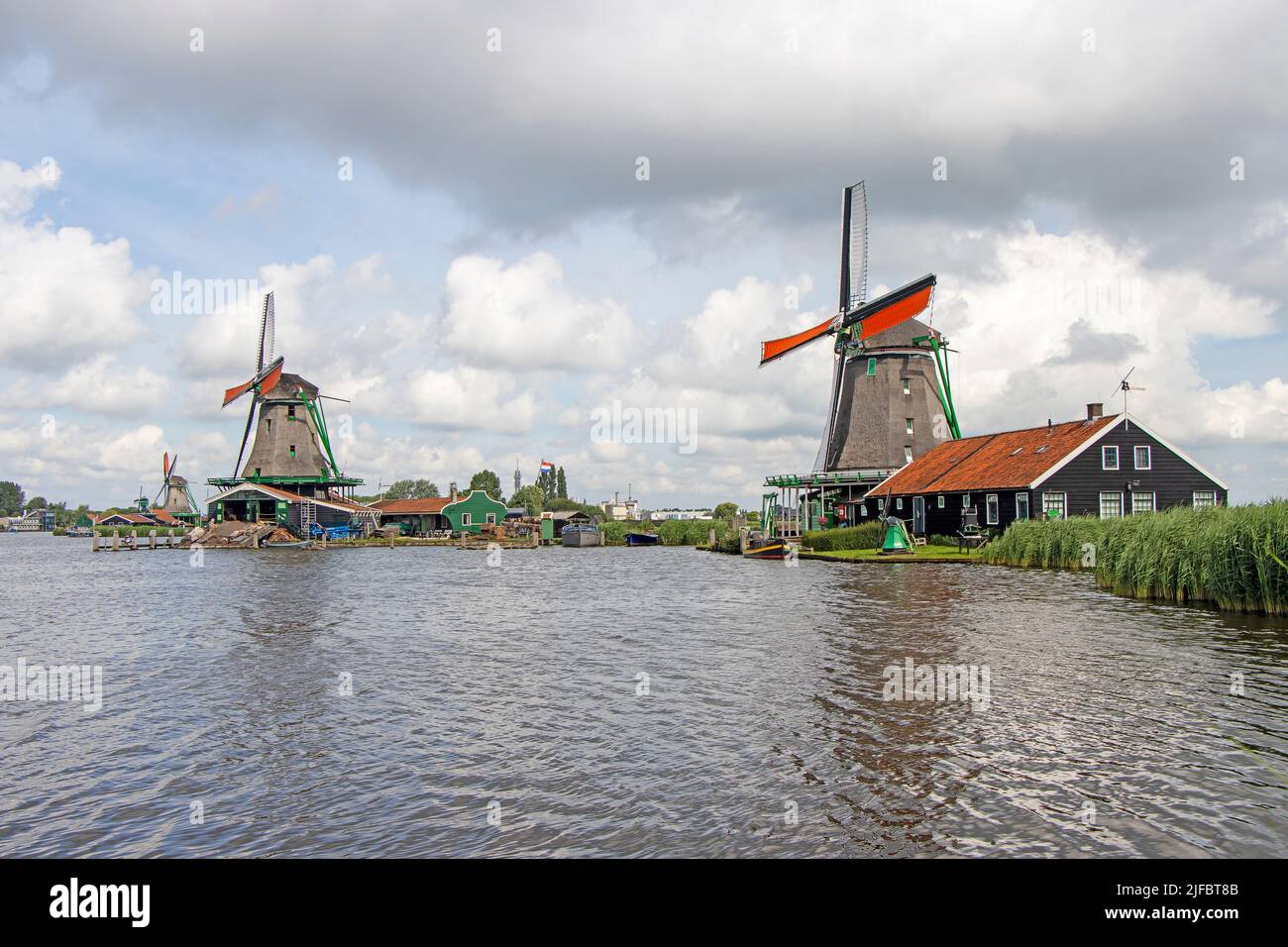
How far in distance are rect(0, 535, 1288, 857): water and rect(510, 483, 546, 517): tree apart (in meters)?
110

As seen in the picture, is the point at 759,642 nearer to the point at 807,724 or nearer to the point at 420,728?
the point at 807,724

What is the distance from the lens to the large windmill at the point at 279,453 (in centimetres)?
8106

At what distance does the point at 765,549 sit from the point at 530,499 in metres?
83.8

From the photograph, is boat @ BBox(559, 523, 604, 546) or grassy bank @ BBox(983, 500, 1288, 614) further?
boat @ BBox(559, 523, 604, 546)

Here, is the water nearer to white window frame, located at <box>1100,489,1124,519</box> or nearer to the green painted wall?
white window frame, located at <box>1100,489,1124,519</box>

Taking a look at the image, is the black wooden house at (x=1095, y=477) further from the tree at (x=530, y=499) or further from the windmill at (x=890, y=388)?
the tree at (x=530, y=499)

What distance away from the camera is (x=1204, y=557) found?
63.8 feet

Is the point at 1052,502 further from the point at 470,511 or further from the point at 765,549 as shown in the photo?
the point at 470,511

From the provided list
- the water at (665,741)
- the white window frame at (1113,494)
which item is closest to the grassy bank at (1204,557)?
the water at (665,741)

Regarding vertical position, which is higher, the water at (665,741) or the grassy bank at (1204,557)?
the grassy bank at (1204,557)

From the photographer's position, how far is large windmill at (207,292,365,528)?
8106cm

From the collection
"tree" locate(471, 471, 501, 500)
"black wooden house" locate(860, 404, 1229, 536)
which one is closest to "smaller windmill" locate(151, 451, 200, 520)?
"tree" locate(471, 471, 501, 500)

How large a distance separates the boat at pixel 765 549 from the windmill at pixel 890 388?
6726 millimetres

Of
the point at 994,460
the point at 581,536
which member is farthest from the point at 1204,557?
the point at 581,536
